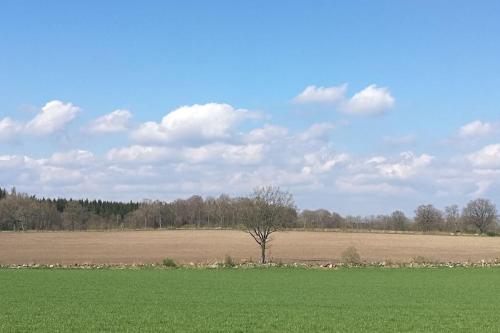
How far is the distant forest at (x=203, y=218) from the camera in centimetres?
16600

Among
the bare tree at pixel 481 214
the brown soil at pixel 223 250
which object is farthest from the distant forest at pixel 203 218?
the brown soil at pixel 223 250

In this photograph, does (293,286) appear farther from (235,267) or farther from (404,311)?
(235,267)

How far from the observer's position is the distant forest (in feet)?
545

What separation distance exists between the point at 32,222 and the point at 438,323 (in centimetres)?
16897

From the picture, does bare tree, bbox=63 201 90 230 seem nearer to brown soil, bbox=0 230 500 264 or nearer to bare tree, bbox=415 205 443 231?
brown soil, bbox=0 230 500 264

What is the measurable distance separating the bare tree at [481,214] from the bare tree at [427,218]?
30.1ft

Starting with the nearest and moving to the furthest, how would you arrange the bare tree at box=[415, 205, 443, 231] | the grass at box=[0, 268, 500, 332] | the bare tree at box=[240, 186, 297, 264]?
the grass at box=[0, 268, 500, 332], the bare tree at box=[240, 186, 297, 264], the bare tree at box=[415, 205, 443, 231]

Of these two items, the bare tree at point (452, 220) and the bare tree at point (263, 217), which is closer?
the bare tree at point (263, 217)

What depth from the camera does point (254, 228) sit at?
64500 millimetres

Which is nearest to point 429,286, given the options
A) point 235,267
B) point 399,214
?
point 235,267

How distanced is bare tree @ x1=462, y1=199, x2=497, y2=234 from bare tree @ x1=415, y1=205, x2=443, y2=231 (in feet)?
30.1

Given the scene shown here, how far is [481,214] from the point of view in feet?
553

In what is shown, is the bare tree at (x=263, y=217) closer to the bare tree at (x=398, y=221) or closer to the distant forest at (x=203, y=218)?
the distant forest at (x=203, y=218)

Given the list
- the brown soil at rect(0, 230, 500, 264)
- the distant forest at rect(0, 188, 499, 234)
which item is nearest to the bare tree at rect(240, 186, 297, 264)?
the brown soil at rect(0, 230, 500, 264)
